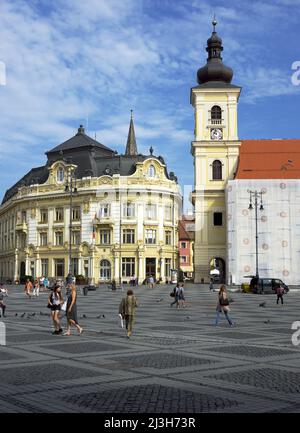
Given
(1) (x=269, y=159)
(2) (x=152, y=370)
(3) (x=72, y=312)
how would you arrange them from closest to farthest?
(2) (x=152, y=370) → (3) (x=72, y=312) → (1) (x=269, y=159)

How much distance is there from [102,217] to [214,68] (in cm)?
2328

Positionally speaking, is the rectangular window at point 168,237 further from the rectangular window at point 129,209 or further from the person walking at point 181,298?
the person walking at point 181,298

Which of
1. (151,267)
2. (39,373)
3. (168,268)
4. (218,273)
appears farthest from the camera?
(168,268)

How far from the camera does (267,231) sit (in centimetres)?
6044

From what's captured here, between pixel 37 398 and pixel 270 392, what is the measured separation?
3.42 m

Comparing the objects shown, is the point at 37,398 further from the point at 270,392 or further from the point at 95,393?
the point at 270,392

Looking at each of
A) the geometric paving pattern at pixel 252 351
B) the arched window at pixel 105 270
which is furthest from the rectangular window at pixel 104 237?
the geometric paving pattern at pixel 252 351

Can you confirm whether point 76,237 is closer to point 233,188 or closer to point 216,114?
point 216,114

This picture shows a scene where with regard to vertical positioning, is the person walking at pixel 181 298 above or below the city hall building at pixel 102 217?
below

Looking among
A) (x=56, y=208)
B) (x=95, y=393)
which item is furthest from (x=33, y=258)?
(x=95, y=393)

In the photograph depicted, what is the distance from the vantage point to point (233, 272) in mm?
60094

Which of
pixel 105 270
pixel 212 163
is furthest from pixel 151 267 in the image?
pixel 212 163

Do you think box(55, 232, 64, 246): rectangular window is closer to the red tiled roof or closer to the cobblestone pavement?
the red tiled roof

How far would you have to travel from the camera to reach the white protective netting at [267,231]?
60.1m
